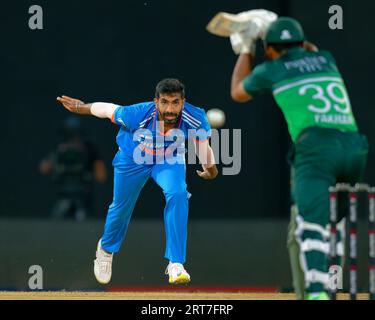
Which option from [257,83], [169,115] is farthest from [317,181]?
[169,115]

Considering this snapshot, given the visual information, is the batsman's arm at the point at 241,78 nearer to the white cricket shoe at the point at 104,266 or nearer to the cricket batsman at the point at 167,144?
the cricket batsman at the point at 167,144

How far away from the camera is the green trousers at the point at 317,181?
6914 millimetres

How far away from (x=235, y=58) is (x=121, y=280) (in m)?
2.17

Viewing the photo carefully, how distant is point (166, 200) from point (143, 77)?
176cm

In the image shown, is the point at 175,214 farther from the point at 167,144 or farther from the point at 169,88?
the point at 169,88

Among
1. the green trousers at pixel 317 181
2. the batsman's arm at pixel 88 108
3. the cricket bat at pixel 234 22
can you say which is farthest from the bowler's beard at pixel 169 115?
the green trousers at pixel 317 181

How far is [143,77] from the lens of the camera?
10.7 metres

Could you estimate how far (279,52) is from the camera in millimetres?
7238

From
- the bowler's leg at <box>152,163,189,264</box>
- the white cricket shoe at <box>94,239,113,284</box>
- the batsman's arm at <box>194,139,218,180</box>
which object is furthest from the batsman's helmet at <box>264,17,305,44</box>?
the white cricket shoe at <box>94,239,113,284</box>

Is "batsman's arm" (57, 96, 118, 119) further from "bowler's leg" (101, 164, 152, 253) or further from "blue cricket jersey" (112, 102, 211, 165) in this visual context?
"bowler's leg" (101, 164, 152, 253)

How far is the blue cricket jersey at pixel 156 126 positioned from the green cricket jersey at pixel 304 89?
2.03m

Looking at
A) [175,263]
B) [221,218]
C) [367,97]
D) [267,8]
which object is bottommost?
[175,263]
